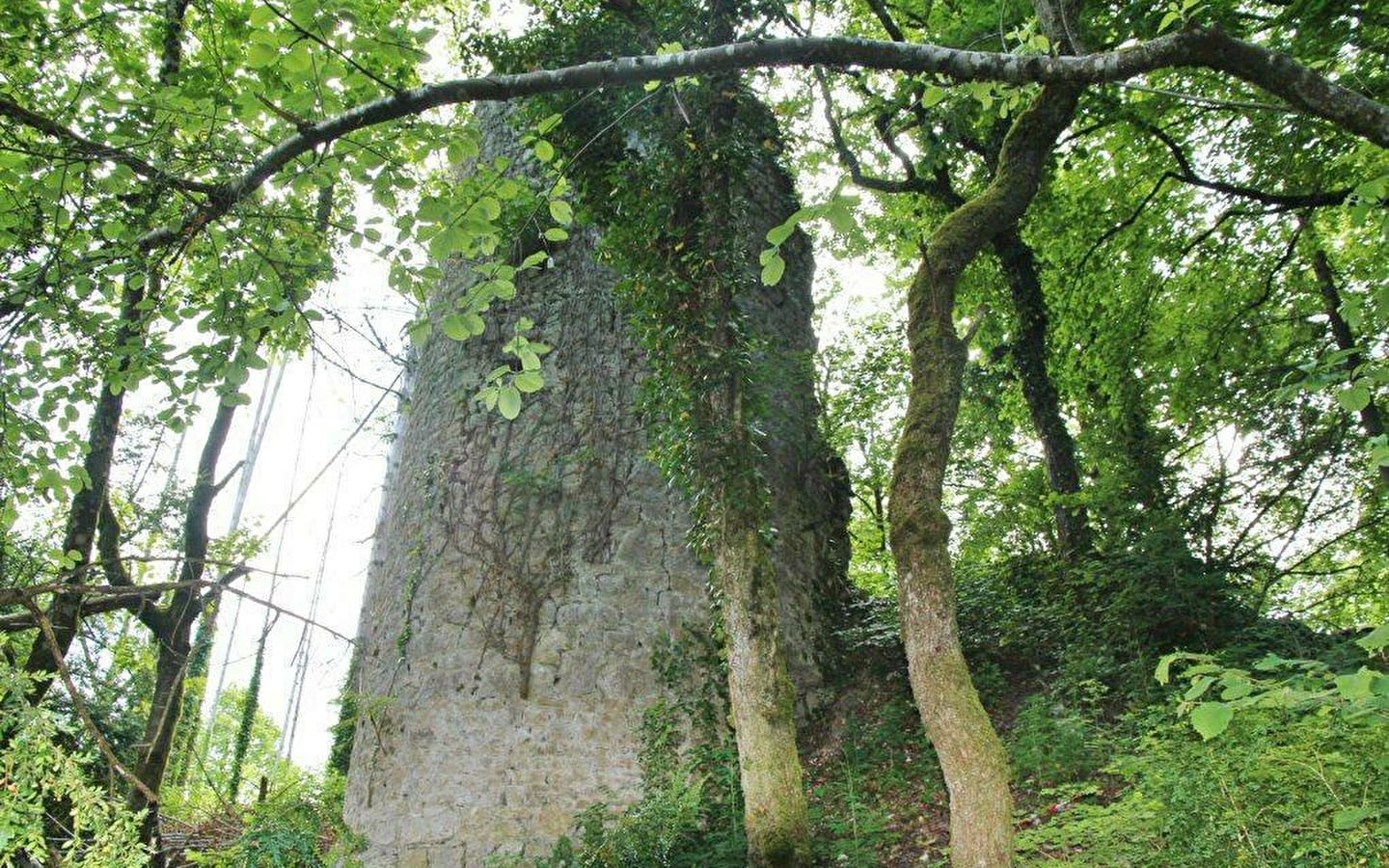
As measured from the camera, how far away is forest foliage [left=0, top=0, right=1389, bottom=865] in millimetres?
2477

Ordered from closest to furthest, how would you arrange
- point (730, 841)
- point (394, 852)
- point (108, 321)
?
point (108, 321)
point (730, 841)
point (394, 852)

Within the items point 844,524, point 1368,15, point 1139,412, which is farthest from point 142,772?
point 1368,15

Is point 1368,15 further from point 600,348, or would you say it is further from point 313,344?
point 313,344

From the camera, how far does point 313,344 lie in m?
3.00

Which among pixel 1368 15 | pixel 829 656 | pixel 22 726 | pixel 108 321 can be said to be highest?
pixel 1368 15

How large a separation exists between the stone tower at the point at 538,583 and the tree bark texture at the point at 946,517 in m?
1.93

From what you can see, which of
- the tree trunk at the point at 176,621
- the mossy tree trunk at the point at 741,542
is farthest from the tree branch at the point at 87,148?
the tree trunk at the point at 176,621

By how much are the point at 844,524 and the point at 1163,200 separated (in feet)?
15.2

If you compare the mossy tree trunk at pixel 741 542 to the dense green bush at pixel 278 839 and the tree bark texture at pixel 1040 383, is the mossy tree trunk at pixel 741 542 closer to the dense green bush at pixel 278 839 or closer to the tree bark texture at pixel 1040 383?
the dense green bush at pixel 278 839

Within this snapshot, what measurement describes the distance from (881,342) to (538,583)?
5.25 m

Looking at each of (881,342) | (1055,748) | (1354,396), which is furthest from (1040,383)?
(1354,396)

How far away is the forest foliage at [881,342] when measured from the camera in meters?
2.48

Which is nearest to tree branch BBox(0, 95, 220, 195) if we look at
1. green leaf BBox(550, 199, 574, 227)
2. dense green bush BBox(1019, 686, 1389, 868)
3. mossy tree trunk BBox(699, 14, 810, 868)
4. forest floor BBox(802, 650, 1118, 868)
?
green leaf BBox(550, 199, 574, 227)

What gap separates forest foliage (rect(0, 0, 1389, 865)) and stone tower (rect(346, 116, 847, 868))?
439 mm
